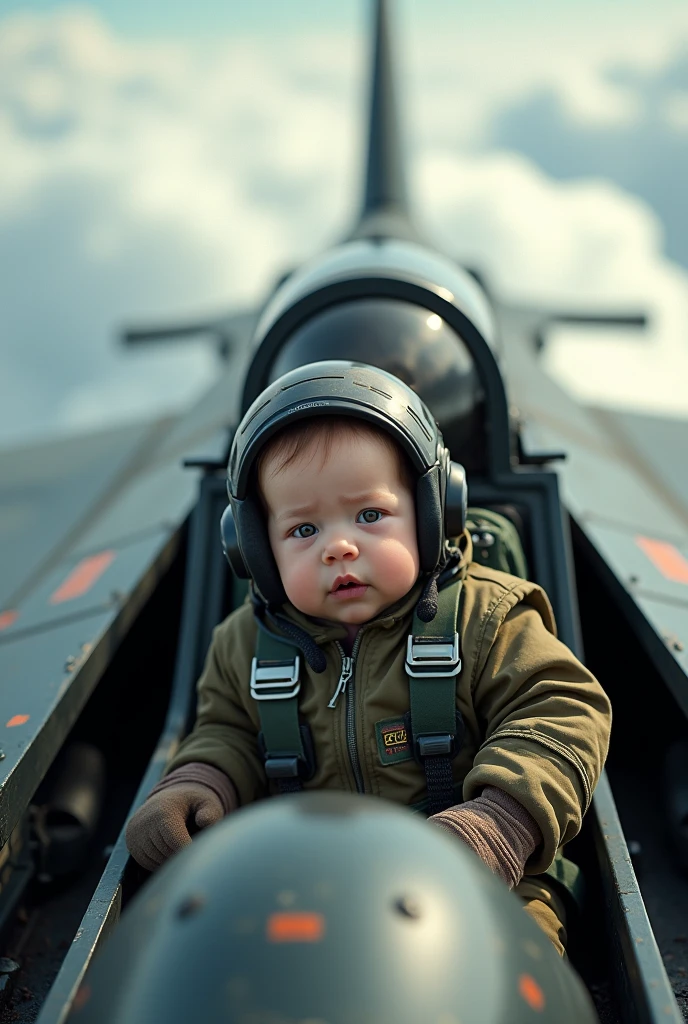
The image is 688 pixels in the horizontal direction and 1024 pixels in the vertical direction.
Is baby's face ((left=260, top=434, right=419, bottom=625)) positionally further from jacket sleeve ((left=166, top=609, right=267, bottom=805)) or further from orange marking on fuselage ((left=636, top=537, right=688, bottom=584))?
orange marking on fuselage ((left=636, top=537, right=688, bottom=584))

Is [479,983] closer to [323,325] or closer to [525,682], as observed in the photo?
[525,682]

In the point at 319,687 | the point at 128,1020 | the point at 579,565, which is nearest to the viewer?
the point at 128,1020

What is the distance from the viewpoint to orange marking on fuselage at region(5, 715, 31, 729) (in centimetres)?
229

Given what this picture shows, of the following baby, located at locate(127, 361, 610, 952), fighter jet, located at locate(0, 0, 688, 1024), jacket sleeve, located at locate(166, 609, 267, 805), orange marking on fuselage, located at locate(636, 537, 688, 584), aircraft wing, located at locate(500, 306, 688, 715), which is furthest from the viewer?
orange marking on fuselage, located at locate(636, 537, 688, 584)

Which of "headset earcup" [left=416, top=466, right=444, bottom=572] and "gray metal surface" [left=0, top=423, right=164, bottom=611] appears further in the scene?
"gray metal surface" [left=0, top=423, right=164, bottom=611]

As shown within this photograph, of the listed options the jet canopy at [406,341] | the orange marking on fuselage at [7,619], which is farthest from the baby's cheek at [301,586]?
the orange marking on fuselage at [7,619]

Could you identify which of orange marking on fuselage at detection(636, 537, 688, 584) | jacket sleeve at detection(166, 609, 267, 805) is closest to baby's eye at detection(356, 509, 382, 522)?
jacket sleeve at detection(166, 609, 267, 805)

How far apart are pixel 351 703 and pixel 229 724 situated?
326 mm

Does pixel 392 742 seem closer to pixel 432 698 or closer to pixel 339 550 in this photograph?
pixel 432 698

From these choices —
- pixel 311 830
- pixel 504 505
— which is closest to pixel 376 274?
pixel 504 505

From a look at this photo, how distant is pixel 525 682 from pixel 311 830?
0.79 meters

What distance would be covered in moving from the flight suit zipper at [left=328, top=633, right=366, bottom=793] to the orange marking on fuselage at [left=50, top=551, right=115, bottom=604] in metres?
1.39

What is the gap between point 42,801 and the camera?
282 cm

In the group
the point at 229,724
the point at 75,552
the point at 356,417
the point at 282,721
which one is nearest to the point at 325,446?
the point at 356,417
